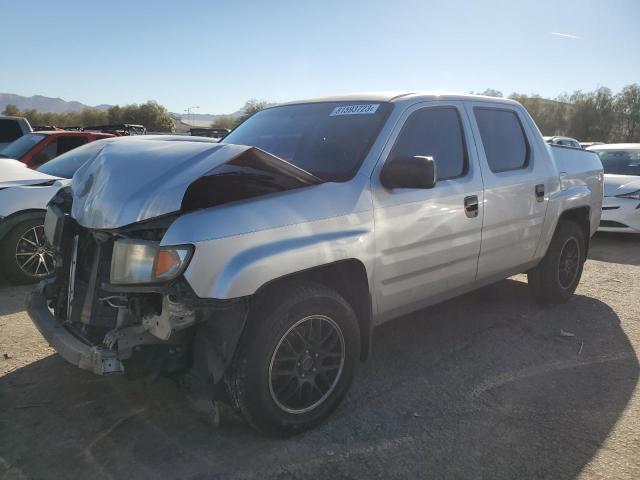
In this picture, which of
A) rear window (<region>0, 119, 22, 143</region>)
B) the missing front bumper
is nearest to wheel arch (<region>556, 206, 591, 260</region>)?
the missing front bumper

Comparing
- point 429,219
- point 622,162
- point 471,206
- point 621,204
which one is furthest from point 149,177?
point 622,162

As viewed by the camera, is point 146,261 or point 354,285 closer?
point 146,261

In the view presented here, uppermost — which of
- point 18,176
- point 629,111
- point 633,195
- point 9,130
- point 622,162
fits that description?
point 629,111

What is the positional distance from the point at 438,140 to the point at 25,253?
4520 millimetres

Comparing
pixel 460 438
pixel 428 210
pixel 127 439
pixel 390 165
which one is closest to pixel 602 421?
pixel 460 438

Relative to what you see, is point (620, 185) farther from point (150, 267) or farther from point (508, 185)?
point (150, 267)

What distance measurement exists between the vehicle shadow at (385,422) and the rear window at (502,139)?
1.50 meters

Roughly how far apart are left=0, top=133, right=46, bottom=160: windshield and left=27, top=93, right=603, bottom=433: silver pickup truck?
18.6 feet

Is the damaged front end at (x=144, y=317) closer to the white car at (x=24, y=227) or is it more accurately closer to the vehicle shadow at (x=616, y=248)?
the white car at (x=24, y=227)

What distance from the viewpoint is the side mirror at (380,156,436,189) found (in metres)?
3.00

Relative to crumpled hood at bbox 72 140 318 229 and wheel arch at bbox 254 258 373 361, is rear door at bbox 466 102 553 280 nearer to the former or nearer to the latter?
wheel arch at bbox 254 258 373 361

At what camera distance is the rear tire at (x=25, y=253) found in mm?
5465

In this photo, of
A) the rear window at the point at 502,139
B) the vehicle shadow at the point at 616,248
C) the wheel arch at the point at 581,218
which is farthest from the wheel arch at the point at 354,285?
the vehicle shadow at the point at 616,248

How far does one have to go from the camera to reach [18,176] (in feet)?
19.9
